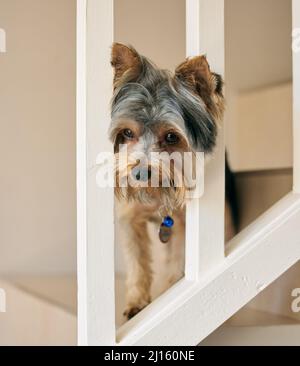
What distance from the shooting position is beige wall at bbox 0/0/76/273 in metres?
1.98

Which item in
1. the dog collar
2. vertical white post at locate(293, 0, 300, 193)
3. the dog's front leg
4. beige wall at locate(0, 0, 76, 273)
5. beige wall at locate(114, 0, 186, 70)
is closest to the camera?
vertical white post at locate(293, 0, 300, 193)

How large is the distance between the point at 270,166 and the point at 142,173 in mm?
1156

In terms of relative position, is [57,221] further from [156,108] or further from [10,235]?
[156,108]

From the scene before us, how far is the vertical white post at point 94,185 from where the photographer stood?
0.90m

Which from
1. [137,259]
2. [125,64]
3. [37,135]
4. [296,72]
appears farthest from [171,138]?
[37,135]

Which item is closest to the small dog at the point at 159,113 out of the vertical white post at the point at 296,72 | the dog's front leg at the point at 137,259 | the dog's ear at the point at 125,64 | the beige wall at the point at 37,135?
the dog's ear at the point at 125,64

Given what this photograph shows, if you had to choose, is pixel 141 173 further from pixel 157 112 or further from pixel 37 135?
pixel 37 135

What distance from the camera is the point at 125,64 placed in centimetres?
94

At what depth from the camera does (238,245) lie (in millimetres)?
1021

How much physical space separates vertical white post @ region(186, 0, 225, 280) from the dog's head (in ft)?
0.13

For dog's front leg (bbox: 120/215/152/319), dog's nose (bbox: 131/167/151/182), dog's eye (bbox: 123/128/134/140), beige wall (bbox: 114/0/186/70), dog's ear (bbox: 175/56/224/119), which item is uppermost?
beige wall (bbox: 114/0/186/70)

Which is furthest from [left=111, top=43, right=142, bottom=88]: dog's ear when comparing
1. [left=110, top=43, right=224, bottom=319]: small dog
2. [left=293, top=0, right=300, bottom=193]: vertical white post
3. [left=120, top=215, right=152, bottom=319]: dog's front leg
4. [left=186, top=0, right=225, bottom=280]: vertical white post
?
[left=120, top=215, right=152, bottom=319]: dog's front leg

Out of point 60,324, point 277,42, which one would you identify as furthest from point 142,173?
point 277,42

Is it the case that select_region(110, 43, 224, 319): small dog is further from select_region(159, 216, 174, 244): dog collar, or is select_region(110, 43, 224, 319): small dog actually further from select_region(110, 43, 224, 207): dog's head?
select_region(159, 216, 174, 244): dog collar
